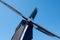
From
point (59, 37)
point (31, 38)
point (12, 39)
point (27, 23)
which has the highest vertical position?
point (59, 37)

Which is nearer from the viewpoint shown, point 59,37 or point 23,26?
point 23,26

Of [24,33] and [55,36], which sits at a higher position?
[55,36]

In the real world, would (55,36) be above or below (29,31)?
above

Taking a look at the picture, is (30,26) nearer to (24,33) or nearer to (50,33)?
(24,33)

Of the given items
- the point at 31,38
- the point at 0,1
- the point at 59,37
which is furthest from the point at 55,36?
the point at 0,1

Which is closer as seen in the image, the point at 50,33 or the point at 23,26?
the point at 23,26

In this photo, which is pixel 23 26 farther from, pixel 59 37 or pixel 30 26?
pixel 59 37

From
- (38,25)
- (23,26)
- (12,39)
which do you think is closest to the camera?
(12,39)

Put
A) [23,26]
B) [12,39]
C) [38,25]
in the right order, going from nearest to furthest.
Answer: [12,39], [23,26], [38,25]

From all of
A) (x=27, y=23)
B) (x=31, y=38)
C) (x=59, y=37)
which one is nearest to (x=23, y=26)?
(x=27, y=23)
